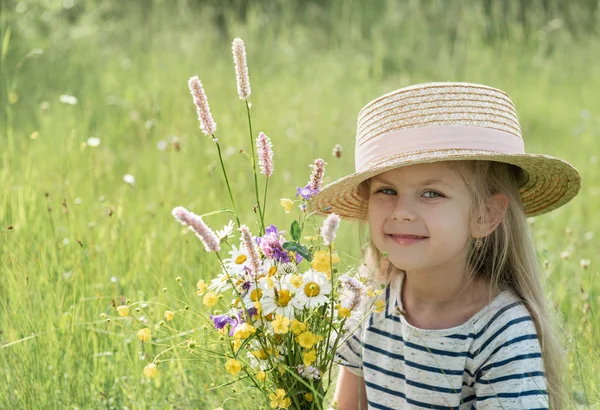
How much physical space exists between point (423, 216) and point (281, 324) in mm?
565

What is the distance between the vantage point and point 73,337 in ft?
8.13

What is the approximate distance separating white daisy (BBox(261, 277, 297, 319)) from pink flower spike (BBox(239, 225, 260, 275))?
107 mm

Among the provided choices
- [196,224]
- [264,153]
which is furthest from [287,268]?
[196,224]

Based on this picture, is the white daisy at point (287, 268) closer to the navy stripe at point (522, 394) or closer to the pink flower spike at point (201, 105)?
the pink flower spike at point (201, 105)

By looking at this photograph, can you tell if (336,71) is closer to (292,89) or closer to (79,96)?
(292,89)

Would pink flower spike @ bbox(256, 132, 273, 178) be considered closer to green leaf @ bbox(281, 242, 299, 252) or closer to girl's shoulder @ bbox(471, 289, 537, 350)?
green leaf @ bbox(281, 242, 299, 252)

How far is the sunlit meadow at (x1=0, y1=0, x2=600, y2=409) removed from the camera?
249cm

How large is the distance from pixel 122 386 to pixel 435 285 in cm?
95

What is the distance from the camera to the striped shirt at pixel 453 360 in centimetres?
200

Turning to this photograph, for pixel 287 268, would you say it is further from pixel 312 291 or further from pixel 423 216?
pixel 423 216

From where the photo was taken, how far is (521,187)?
2346mm

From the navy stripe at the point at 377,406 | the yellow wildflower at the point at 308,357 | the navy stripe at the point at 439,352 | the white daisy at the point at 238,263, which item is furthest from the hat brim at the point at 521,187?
the navy stripe at the point at 377,406

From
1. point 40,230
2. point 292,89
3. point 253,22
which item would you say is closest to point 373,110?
point 40,230

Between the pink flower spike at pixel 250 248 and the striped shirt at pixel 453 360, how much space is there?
558 millimetres
